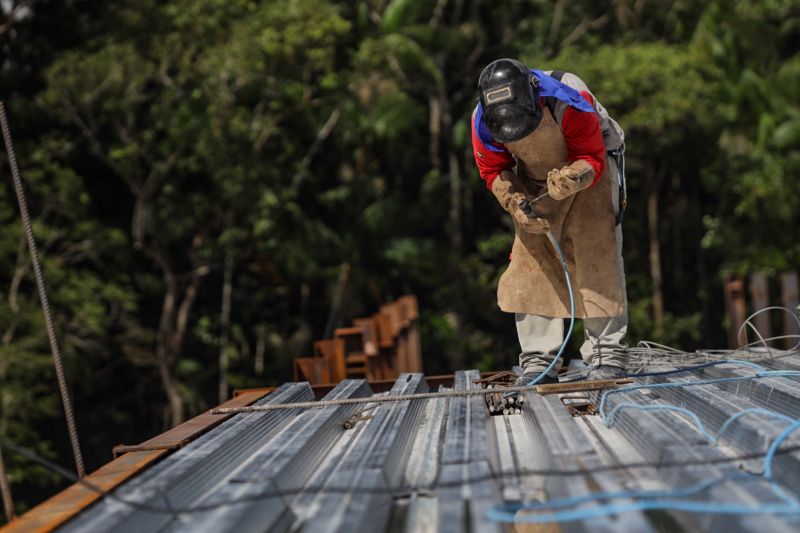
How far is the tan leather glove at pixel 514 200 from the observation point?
3.81 m

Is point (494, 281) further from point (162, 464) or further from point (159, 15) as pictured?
point (162, 464)

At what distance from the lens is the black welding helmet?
3494 mm

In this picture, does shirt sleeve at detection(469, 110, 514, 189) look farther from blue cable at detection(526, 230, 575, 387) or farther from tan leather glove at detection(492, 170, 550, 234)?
blue cable at detection(526, 230, 575, 387)

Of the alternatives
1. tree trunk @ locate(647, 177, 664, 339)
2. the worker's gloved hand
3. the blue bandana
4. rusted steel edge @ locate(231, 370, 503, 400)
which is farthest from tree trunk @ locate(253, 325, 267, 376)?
the blue bandana

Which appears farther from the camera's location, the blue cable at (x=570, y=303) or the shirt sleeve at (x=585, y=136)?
the blue cable at (x=570, y=303)

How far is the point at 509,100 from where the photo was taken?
138 inches

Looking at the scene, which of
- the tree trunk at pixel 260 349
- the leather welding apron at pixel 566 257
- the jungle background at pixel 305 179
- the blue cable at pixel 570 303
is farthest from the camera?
the tree trunk at pixel 260 349

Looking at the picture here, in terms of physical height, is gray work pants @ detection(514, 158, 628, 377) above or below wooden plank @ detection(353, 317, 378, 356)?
above

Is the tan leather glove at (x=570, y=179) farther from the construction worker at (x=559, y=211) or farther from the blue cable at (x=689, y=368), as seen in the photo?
the blue cable at (x=689, y=368)

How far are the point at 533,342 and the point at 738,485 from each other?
2027 millimetres

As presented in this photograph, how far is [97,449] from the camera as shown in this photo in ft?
60.3

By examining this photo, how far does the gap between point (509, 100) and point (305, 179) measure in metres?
15.2

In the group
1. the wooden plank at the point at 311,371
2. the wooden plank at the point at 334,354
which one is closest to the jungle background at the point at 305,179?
the wooden plank at the point at 334,354

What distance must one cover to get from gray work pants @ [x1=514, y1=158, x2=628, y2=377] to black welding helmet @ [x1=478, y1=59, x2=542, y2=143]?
713 mm
